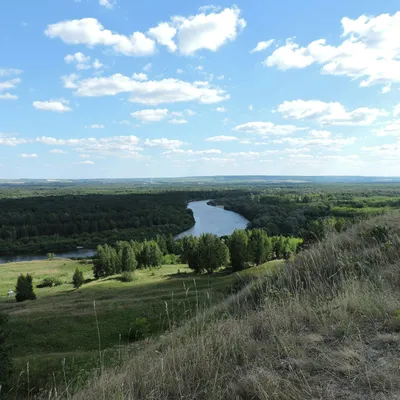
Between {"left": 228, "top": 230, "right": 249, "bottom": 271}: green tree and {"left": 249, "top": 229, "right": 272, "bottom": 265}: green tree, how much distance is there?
4.79 ft

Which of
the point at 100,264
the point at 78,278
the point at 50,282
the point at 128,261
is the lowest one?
the point at 50,282

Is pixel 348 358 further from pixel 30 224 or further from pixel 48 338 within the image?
pixel 30 224

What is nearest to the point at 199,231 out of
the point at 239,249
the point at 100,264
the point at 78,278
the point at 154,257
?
the point at 154,257

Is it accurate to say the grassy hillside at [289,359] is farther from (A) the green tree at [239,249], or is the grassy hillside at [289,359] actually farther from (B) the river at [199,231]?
(B) the river at [199,231]

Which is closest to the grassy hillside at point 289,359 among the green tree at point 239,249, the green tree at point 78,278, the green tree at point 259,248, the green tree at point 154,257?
the green tree at point 78,278

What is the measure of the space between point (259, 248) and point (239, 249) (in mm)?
5205

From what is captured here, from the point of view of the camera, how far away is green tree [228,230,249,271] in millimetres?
65438

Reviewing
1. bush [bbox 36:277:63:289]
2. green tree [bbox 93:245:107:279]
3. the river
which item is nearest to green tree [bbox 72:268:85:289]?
bush [bbox 36:277:63:289]

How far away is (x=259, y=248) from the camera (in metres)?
68.1

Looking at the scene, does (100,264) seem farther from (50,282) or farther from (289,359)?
(289,359)

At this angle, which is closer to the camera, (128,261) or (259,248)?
(259,248)

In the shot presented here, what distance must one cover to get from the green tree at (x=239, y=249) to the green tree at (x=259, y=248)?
146cm

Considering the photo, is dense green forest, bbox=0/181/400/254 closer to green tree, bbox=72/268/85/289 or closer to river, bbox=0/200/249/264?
river, bbox=0/200/249/264

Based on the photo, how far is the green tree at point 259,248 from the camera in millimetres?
67375
